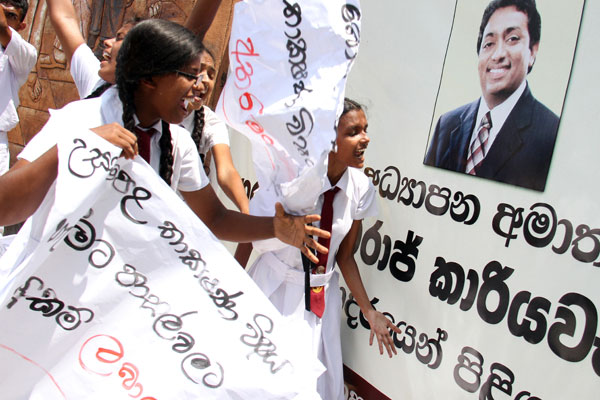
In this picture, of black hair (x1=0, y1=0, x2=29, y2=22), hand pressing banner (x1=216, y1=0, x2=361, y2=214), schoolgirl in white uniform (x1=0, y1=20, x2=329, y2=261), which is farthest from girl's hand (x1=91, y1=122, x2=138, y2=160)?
black hair (x1=0, y1=0, x2=29, y2=22)

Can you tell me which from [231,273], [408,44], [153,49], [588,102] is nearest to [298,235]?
[231,273]

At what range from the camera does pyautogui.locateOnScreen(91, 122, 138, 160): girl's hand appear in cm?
129

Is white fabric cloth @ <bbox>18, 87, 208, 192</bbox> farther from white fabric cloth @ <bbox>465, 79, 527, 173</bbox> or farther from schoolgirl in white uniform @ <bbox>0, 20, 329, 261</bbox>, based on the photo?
white fabric cloth @ <bbox>465, 79, 527, 173</bbox>

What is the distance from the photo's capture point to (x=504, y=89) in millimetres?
1967

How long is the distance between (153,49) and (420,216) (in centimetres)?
130

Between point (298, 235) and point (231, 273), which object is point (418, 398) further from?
point (231, 273)

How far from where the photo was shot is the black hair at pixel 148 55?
147cm

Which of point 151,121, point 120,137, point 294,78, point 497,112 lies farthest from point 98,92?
point 497,112

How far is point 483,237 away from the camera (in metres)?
2.00

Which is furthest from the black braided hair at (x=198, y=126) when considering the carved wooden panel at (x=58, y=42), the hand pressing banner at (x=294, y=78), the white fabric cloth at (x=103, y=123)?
the carved wooden panel at (x=58, y=42)

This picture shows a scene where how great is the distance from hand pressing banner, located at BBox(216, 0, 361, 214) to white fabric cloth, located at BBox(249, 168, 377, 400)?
1.99ft

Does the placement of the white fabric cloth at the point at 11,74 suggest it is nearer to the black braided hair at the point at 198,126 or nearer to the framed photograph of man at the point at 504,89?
the black braided hair at the point at 198,126

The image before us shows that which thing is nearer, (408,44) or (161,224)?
(161,224)

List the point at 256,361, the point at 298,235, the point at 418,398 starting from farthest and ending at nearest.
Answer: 1. the point at 418,398
2. the point at 298,235
3. the point at 256,361
